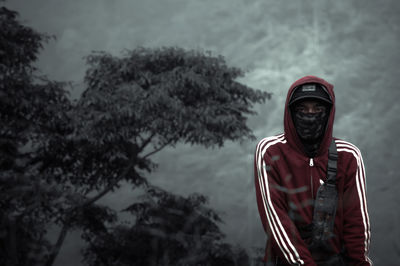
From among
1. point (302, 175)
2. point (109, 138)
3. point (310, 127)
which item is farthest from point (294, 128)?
point (109, 138)

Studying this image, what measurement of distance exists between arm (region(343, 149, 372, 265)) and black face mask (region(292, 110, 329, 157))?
6.2 inches

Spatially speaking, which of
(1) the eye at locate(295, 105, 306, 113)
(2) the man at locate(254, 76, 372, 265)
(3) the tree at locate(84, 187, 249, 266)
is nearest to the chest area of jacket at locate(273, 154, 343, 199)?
(2) the man at locate(254, 76, 372, 265)

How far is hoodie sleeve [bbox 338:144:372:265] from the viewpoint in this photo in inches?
64.9

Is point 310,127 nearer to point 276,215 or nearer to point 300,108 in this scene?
point 300,108

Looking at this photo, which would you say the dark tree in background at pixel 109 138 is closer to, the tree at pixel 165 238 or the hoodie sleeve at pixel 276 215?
the tree at pixel 165 238

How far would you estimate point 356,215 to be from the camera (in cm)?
167

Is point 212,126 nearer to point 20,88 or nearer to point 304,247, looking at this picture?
point 20,88

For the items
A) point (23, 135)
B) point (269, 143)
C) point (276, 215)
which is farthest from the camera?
point (23, 135)

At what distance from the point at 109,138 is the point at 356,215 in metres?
4.49

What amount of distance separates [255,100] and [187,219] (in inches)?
95.9

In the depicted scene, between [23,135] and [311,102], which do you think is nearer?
[311,102]

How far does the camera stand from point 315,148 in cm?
172

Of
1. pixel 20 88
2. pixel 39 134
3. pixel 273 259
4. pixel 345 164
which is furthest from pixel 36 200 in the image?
pixel 345 164

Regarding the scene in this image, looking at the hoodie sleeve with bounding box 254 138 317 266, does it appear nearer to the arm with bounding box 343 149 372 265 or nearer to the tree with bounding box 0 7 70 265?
the arm with bounding box 343 149 372 265
